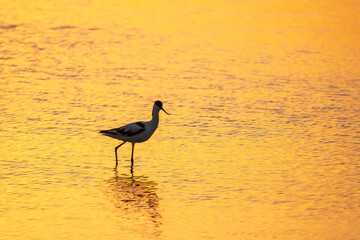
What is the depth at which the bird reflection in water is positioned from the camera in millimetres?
11578

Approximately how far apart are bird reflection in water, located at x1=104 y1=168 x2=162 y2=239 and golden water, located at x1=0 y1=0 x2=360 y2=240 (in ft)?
0.11

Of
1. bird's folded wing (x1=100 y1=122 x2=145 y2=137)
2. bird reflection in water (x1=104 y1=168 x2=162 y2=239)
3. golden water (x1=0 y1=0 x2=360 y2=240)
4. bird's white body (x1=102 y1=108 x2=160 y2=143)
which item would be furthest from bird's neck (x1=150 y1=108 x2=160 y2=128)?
bird reflection in water (x1=104 y1=168 x2=162 y2=239)

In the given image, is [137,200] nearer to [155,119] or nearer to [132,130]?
[132,130]

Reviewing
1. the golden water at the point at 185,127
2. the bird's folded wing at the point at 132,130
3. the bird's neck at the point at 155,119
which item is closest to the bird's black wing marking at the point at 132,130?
the bird's folded wing at the point at 132,130

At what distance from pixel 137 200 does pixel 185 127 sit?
5.41m

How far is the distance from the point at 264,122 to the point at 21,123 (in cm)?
580

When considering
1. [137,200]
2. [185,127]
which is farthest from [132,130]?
[137,200]

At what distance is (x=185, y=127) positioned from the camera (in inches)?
718

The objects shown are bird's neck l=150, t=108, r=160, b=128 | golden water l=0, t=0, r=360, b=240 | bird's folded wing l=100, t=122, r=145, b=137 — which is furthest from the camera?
bird's neck l=150, t=108, r=160, b=128

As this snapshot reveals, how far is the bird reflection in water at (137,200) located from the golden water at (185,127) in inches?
1.3

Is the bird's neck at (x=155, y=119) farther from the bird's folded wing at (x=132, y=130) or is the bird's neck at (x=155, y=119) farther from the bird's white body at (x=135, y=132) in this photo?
the bird's folded wing at (x=132, y=130)

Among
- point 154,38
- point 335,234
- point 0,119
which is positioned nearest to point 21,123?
point 0,119

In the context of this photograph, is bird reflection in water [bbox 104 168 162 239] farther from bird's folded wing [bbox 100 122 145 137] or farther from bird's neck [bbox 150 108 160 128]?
bird's neck [bbox 150 108 160 128]

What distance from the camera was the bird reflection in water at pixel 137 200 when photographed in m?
11.6
